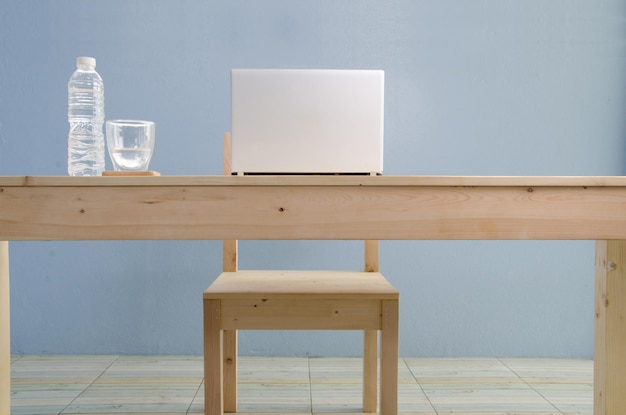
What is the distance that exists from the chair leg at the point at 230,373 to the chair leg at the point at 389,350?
0.50m

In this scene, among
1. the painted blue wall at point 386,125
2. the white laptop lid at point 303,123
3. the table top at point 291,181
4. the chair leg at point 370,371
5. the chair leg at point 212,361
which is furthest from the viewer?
the painted blue wall at point 386,125

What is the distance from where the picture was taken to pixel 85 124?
129cm

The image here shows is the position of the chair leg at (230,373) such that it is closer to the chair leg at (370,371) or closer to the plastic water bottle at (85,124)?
the chair leg at (370,371)

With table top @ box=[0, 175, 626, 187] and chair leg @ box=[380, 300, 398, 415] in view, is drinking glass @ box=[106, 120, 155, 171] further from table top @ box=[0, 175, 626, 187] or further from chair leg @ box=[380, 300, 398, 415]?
chair leg @ box=[380, 300, 398, 415]

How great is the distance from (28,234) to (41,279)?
4.61 feet

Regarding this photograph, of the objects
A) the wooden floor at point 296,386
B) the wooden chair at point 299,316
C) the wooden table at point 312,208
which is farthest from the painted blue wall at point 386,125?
the wooden table at point 312,208

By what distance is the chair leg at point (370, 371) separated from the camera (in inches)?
65.0

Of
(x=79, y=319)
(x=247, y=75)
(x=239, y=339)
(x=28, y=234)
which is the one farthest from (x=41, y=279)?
(x=247, y=75)

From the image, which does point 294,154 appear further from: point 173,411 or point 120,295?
point 120,295

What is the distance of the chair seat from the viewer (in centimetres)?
133

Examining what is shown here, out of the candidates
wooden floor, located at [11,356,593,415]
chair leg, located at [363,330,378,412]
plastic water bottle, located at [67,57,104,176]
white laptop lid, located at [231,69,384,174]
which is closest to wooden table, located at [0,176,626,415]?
white laptop lid, located at [231,69,384,174]

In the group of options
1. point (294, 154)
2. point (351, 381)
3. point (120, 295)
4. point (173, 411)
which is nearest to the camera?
point (294, 154)

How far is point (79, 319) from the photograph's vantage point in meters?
2.19

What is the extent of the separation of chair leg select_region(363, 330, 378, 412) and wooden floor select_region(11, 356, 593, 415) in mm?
52
